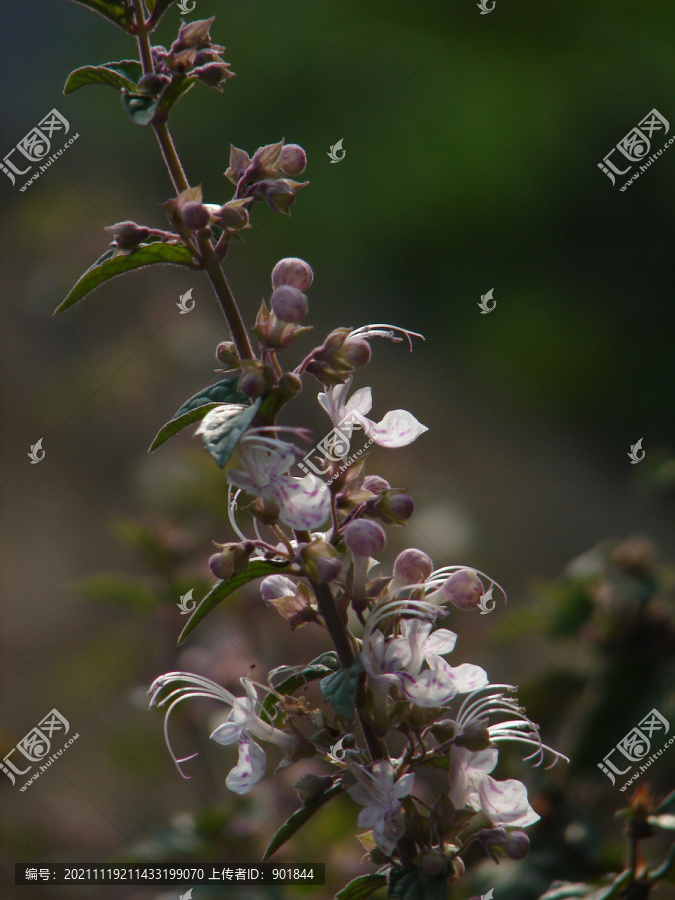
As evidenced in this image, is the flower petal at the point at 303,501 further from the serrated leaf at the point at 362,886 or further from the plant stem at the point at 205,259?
the serrated leaf at the point at 362,886

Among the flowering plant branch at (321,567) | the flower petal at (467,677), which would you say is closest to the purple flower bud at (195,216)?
the flowering plant branch at (321,567)

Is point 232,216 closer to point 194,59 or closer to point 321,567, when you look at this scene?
point 194,59

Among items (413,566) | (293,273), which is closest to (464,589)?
(413,566)

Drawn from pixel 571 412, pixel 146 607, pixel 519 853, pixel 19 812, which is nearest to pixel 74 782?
pixel 19 812

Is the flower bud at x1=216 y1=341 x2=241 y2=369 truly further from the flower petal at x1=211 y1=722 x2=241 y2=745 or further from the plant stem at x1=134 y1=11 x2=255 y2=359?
the flower petal at x1=211 y1=722 x2=241 y2=745
